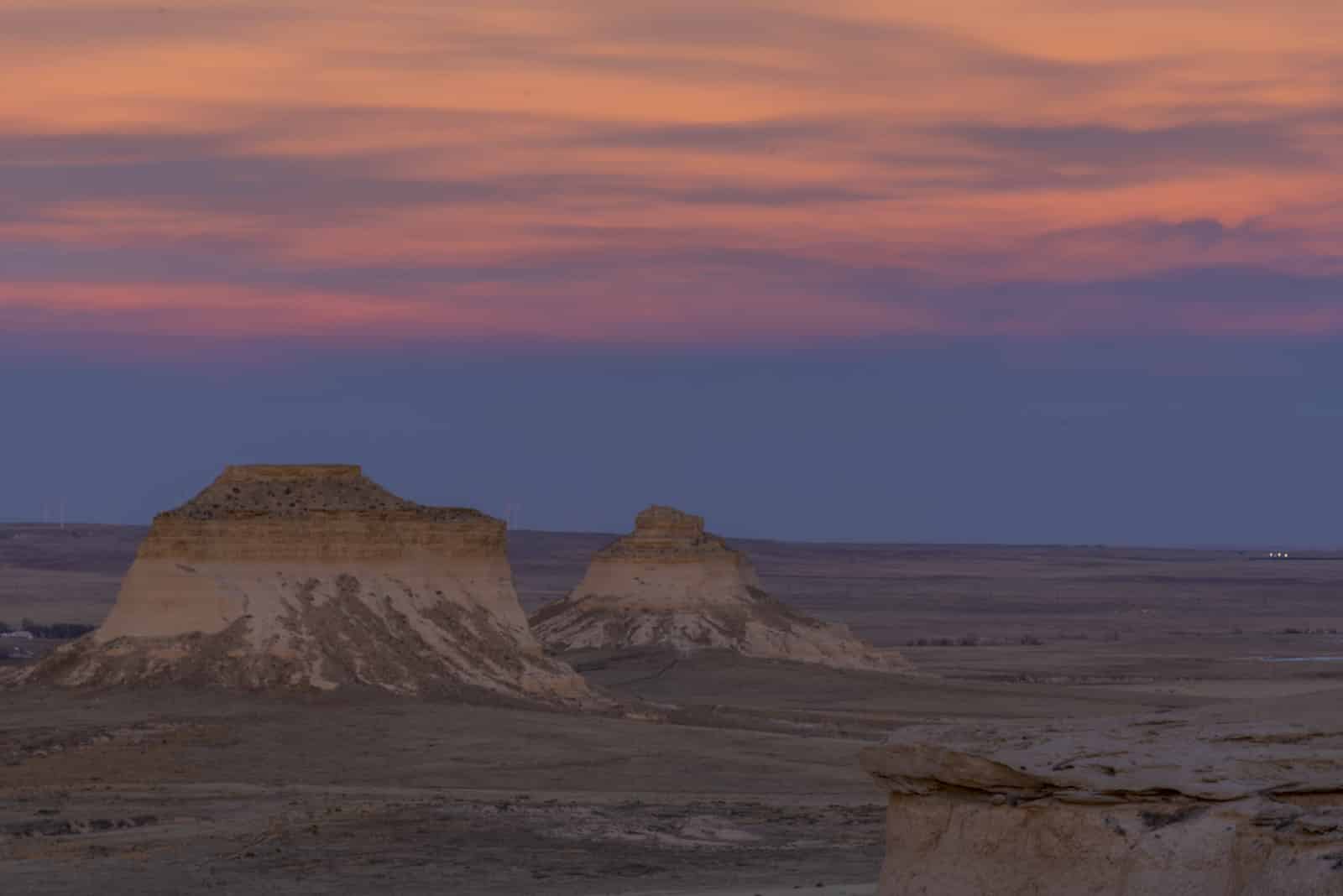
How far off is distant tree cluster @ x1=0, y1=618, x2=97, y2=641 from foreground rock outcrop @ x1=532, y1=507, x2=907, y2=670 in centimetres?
2662

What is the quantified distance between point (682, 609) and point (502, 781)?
30692mm

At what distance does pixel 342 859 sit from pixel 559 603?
4395 cm

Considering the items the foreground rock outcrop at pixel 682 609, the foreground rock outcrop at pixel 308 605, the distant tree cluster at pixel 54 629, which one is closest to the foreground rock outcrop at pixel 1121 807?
the foreground rock outcrop at pixel 308 605

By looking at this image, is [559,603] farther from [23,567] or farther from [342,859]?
[23,567]

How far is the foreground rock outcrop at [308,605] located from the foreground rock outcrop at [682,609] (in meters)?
18.0

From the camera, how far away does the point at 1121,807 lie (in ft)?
45.3

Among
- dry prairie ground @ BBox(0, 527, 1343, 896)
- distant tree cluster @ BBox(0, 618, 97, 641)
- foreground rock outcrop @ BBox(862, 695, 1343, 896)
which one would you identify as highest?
foreground rock outcrop @ BBox(862, 695, 1343, 896)

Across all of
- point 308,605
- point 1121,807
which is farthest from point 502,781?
point 1121,807

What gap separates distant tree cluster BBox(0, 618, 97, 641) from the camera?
8664 cm

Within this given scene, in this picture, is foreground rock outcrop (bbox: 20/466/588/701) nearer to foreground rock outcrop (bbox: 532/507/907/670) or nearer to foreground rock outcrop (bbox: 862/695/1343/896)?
foreground rock outcrop (bbox: 532/507/907/670)

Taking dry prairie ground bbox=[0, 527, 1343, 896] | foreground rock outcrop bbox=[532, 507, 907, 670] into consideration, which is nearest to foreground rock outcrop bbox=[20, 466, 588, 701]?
dry prairie ground bbox=[0, 527, 1343, 896]

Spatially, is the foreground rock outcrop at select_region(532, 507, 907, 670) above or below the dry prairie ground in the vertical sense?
above

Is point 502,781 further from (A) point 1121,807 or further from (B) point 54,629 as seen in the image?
(B) point 54,629

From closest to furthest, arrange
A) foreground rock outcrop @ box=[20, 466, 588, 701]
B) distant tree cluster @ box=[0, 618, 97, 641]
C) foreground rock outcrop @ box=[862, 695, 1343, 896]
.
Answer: foreground rock outcrop @ box=[862, 695, 1343, 896], foreground rock outcrop @ box=[20, 466, 588, 701], distant tree cluster @ box=[0, 618, 97, 641]
